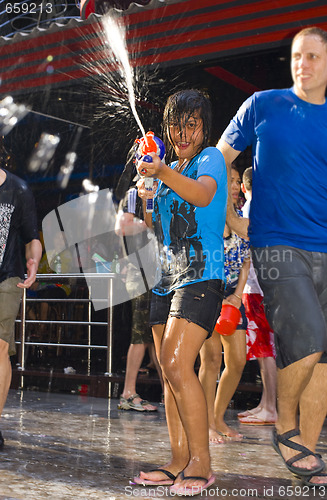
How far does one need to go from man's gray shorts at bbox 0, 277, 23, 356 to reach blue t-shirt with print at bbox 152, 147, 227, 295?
991 millimetres

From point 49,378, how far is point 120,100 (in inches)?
141

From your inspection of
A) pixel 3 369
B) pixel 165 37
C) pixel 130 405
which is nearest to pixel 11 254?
pixel 3 369

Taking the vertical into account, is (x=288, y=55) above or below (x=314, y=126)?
above

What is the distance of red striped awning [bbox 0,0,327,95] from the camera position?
16.5 ft

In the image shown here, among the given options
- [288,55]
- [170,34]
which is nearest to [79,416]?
[170,34]

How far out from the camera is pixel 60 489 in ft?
7.86

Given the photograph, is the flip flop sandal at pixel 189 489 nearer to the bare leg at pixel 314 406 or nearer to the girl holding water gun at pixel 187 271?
the girl holding water gun at pixel 187 271

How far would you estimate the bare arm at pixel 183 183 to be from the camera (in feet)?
7.29

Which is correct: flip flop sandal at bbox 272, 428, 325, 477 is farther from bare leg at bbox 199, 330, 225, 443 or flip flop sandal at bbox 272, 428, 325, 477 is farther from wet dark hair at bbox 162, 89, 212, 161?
wet dark hair at bbox 162, 89, 212, 161

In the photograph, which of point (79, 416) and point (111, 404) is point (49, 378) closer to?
→ point (111, 404)

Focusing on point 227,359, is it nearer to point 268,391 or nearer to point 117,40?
point 268,391

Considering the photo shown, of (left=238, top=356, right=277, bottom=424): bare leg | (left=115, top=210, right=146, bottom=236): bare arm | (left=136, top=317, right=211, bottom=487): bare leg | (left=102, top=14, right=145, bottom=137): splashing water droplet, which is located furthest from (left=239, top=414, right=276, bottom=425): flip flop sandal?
(left=102, top=14, right=145, bottom=137): splashing water droplet

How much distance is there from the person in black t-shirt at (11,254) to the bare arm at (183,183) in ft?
4.04

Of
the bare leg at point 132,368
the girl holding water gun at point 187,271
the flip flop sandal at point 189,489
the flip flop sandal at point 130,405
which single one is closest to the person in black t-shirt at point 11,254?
the girl holding water gun at point 187,271
